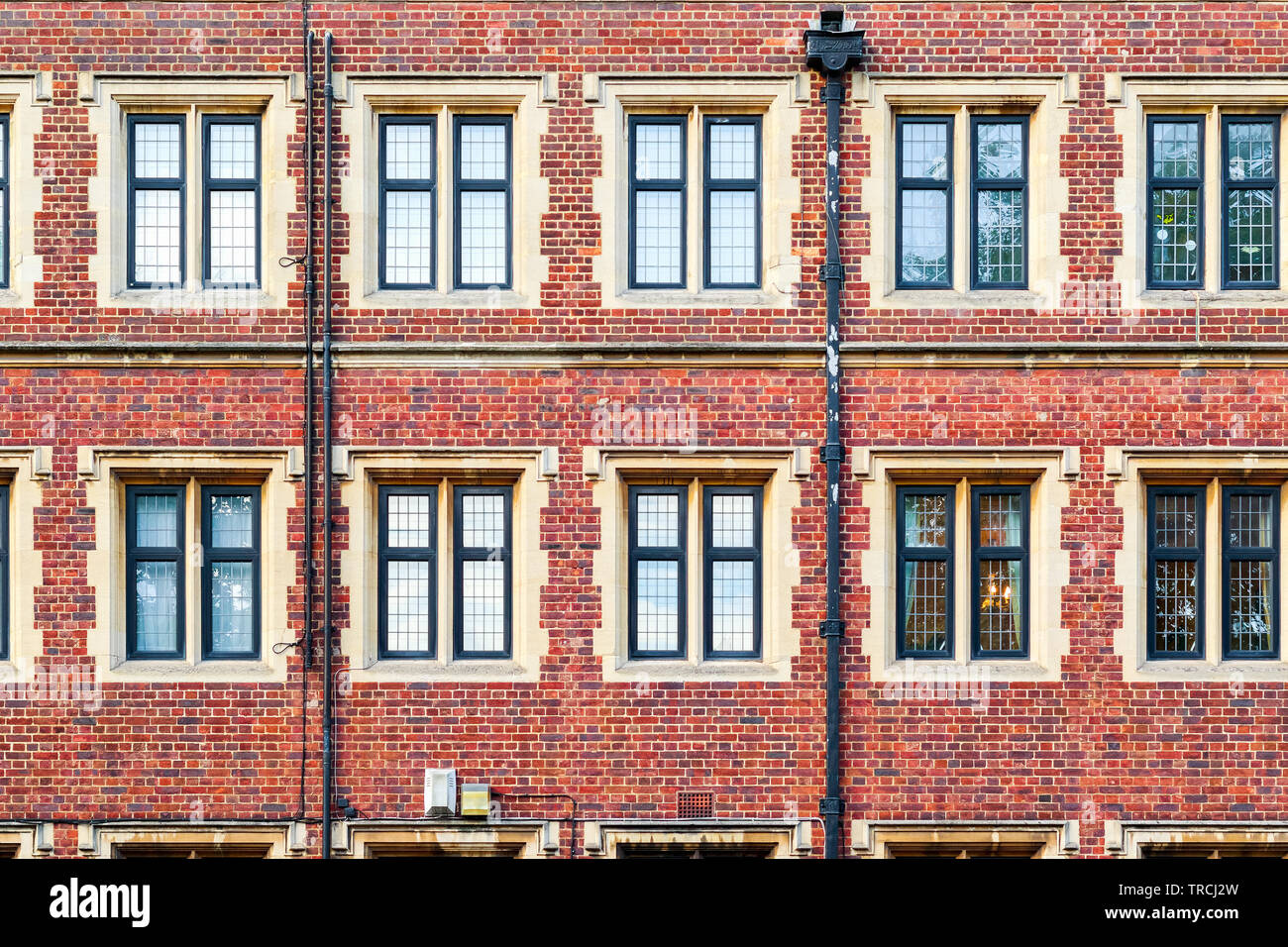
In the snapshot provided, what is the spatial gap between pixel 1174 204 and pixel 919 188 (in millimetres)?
2233

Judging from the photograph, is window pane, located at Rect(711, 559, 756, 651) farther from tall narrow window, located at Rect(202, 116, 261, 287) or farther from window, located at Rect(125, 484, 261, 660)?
tall narrow window, located at Rect(202, 116, 261, 287)

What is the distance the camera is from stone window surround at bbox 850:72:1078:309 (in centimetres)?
1230

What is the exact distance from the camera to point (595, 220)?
1229 cm

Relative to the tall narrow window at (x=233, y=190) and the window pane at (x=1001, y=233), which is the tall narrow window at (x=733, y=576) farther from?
the tall narrow window at (x=233, y=190)

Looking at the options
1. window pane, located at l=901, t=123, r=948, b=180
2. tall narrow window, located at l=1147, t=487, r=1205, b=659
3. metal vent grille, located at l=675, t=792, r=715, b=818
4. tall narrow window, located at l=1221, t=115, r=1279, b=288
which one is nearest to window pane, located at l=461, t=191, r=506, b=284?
window pane, located at l=901, t=123, r=948, b=180

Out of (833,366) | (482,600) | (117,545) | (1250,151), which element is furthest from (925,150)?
(117,545)

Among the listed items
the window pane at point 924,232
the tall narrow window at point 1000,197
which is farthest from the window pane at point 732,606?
the tall narrow window at point 1000,197

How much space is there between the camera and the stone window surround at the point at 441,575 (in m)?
12.1

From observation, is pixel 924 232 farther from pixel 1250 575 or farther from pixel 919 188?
pixel 1250 575

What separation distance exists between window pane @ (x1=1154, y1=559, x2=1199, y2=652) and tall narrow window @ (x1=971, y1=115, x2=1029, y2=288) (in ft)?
8.14

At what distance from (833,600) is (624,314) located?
304 centimetres

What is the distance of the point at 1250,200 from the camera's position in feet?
41.1
